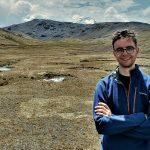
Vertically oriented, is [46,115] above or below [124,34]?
below

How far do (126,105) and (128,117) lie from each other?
28 cm

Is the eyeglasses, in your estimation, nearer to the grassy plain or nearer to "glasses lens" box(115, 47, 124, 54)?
"glasses lens" box(115, 47, 124, 54)

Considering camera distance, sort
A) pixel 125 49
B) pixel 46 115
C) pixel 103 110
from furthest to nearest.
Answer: pixel 46 115, pixel 103 110, pixel 125 49

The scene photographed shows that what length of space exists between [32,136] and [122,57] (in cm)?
1612

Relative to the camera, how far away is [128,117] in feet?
26.2

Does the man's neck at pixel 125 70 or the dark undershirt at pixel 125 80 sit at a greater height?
the man's neck at pixel 125 70

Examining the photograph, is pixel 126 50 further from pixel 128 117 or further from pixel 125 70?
pixel 128 117

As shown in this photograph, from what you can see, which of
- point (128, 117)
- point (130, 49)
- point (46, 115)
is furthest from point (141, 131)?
point (46, 115)

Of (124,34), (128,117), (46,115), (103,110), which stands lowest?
(46,115)

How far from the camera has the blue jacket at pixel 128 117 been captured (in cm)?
797

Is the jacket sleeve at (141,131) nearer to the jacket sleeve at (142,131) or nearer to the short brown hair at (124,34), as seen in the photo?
the jacket sleeve at (142,131)

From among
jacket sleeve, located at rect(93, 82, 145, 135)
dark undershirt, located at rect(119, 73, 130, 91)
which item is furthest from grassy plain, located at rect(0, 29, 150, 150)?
dark undershirt, located at rect(119, 73, 130, 91)

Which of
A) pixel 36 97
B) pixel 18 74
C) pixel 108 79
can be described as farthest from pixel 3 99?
pixel 108 79

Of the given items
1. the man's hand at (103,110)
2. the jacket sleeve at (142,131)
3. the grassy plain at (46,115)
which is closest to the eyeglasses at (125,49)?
the man's hand at (103,110)
